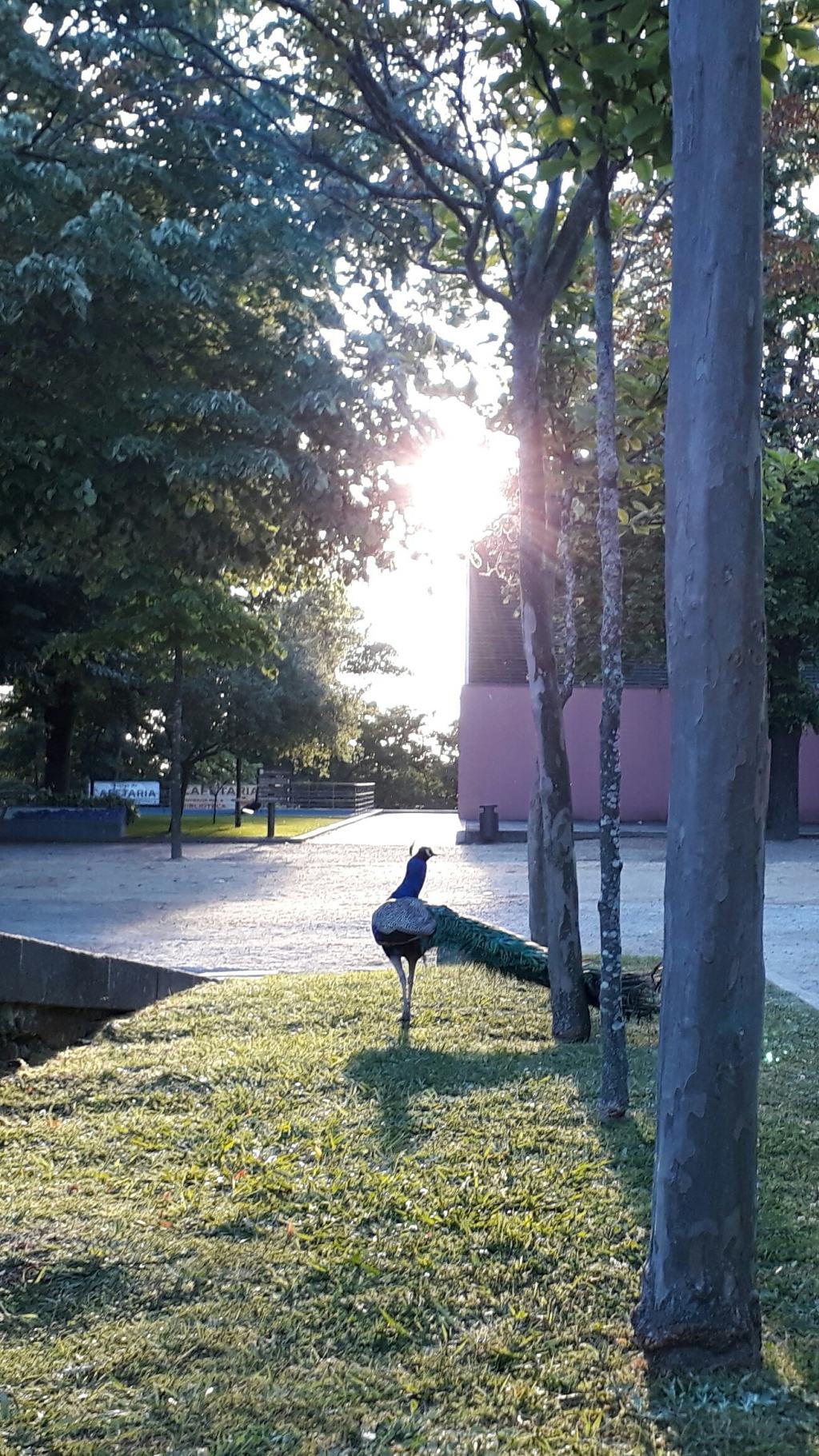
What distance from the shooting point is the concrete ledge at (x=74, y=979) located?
6.27m

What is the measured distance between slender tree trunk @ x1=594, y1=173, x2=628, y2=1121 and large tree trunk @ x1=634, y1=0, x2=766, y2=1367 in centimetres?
182

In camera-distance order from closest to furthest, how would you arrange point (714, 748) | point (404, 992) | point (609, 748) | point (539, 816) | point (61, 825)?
1. point (714, 748)
2. point (609, 748)
3. point (404, 992)
4. point (539, 816)
5. point (61, 825)

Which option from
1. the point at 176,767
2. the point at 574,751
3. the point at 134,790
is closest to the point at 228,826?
the point at 134,790

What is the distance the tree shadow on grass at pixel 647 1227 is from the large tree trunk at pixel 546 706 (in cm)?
38

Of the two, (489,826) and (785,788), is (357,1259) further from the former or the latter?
(785,788)

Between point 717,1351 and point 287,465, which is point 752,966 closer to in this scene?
point 717,1351

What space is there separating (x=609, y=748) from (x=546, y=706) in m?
1.75

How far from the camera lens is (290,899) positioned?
47.8 ft

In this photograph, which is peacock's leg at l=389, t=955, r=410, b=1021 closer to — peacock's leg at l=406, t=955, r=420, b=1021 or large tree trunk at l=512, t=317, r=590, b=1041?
peacock's leg at l=406, t=955, r=420, b=1021

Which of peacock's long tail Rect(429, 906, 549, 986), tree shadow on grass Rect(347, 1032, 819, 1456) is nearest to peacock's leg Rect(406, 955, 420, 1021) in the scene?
tree shadow on grass Rect(347, 1032, 819, 1456)

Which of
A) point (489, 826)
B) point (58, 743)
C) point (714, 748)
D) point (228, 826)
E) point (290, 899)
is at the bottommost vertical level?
point (290, 899)

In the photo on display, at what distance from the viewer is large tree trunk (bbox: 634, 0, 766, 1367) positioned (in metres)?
2.94

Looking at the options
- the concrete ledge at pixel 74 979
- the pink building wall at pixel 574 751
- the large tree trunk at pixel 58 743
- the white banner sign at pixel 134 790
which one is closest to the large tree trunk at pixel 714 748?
the concrete ledge at pixel 74 979

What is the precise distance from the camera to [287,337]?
8.29 metres
